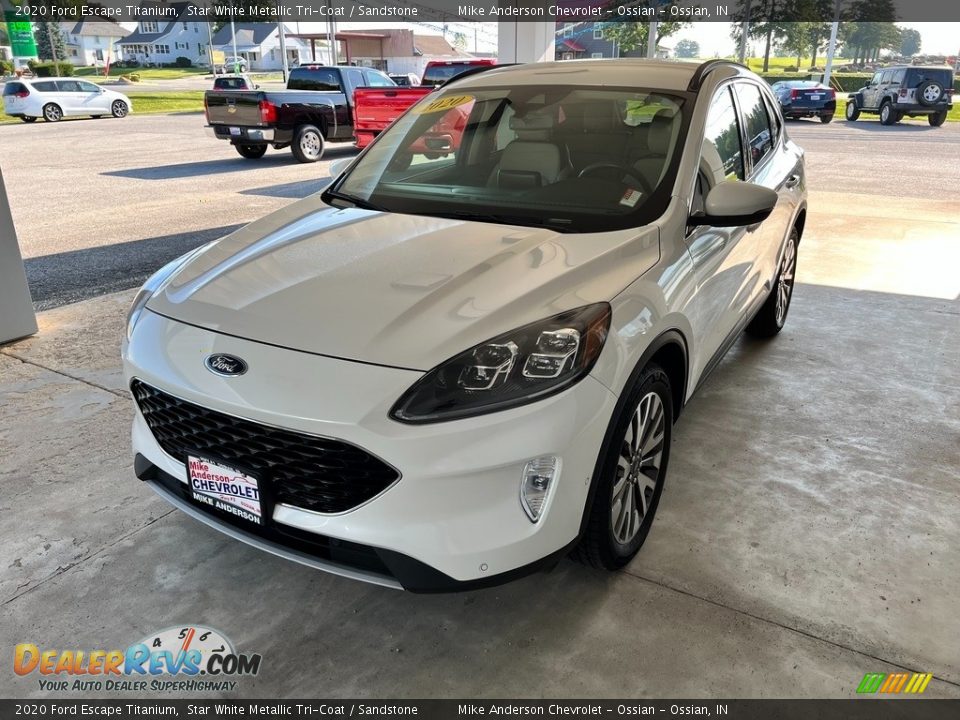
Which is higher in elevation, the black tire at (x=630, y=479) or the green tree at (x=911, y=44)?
the green tree at (x=911, y=44)

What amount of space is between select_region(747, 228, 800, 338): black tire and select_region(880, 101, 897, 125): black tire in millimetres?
23321

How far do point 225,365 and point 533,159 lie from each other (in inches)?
64.9

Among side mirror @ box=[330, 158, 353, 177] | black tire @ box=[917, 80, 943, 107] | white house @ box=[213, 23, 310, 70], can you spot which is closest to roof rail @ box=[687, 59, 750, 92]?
side mirror @ box=[330, 158, 353, 177]

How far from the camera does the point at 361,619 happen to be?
243 cm

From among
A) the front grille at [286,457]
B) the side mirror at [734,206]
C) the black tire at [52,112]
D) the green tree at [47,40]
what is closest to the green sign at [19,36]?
the black tire at [52,112]

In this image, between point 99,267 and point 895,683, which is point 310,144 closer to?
point 99,267

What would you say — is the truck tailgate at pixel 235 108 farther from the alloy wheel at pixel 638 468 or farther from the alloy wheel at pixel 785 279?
the alloy wheel at pixel 638 468

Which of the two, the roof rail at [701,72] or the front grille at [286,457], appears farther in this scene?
the roof rail at [701,72]

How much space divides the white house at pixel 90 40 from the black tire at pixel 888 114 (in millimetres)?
97242

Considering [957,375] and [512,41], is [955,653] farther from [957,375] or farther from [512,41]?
[512,41]

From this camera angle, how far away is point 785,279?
489cm

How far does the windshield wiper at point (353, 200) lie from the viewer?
3.17 metres

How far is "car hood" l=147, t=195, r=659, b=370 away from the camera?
2121 mm

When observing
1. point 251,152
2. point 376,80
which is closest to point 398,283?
point 251,152
